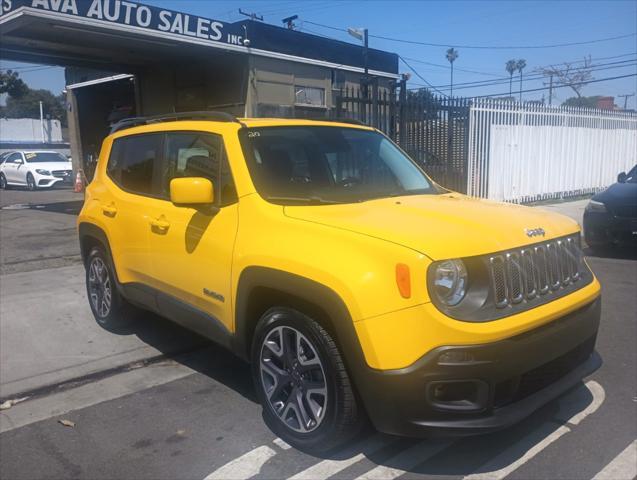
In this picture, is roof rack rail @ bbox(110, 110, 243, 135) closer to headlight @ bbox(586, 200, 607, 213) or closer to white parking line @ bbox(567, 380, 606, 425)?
white parking line @ bbox(567, 380, 606, 425)

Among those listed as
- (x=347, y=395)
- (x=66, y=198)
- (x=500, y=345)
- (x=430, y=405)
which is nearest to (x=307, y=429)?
(x=347, y=395)

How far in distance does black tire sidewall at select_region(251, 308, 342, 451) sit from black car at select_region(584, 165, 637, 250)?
6.77 m

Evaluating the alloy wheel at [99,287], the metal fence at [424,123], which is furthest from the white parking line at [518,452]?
the metal fence at [424,123]

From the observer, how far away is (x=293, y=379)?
10.7 feet

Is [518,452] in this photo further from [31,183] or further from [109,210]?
[31,183]

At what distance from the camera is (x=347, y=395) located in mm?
2900

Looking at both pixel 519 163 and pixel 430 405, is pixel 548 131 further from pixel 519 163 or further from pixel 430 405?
pixel 430 405

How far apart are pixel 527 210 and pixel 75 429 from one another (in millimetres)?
3240

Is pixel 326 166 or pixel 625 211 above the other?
pixel 326 166

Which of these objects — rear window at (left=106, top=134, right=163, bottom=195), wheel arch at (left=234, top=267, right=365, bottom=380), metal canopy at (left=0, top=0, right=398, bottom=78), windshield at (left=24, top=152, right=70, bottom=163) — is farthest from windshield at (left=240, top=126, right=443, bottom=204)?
windshield at (left=24, top=152, right=70, bottom=163)

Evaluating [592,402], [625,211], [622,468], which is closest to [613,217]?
[625,211]

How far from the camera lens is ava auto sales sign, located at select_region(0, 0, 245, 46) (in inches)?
406

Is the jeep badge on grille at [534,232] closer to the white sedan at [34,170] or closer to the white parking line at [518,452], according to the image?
the white parking line at [518,452]

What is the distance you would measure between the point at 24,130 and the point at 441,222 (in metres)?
66.1
